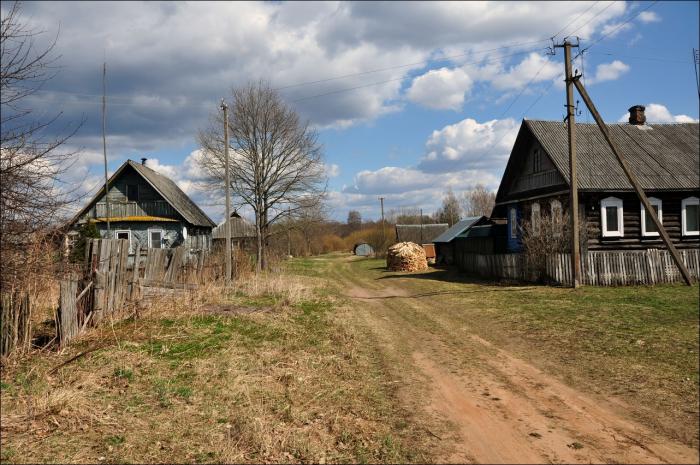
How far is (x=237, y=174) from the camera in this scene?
33281mm

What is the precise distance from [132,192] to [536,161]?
77.0ft

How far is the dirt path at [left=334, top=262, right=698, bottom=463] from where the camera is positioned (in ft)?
15.4

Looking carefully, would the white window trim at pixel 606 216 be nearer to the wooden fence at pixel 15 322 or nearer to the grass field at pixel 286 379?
the grass field at pixel 286 379

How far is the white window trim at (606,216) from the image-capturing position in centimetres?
2117

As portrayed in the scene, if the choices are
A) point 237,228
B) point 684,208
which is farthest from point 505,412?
point 237,228

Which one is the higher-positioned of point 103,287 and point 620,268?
point 103,287

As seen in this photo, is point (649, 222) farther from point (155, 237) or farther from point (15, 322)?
point (155, 237)

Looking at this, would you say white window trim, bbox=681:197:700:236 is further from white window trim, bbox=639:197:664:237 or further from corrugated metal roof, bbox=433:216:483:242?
corrugated metal roof, bbox=433:216:483:242

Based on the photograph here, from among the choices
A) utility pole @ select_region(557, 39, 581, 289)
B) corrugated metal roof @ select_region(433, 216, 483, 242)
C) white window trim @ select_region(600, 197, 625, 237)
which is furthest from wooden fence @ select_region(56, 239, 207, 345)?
corrugated metal roof @ select_region(433, 216, 483, 242)

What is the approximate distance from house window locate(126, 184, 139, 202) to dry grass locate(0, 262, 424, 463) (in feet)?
71.3

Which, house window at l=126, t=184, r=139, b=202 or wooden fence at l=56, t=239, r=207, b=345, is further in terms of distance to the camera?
house window at l=126, t=184, r=139, b=202

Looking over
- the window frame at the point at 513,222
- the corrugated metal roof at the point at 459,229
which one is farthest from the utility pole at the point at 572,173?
the corrugated metal roof at the point at 459,229

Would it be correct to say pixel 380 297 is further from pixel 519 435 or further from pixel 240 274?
pixel 519 435

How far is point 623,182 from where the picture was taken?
20844 millimetres
